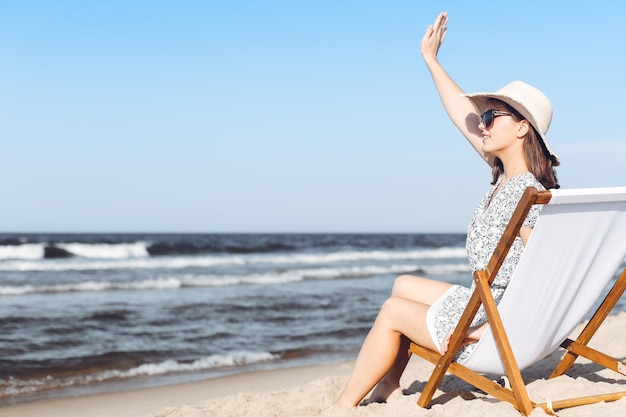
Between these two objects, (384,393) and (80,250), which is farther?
(80,250)

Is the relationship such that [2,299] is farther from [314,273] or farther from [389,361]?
[389,361]

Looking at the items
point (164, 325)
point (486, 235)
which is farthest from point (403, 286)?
point (164, 325)

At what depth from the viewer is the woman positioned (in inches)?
121

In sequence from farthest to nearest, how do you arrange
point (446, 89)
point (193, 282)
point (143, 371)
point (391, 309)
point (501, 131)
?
point (193, 282) → point (143, 371) → point (446, 89) → point (391, 309) → point (501, 131)

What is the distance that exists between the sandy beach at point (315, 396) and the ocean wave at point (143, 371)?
0.50 metres

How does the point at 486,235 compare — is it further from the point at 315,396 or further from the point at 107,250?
the point at 107,250

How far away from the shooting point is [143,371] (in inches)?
231

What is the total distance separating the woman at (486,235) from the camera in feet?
10.1

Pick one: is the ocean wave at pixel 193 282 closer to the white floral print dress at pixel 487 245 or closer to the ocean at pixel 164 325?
the ocean at pixel 164 325

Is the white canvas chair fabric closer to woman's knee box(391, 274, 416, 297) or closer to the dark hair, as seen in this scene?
the dark hair

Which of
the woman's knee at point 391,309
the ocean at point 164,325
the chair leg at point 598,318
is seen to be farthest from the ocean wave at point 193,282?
the chair leg at point 598,318

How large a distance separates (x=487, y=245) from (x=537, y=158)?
0.47 meters

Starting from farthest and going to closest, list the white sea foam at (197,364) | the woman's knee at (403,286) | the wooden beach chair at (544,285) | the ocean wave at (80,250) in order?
the ocean wave at (80,250) → the white sea foam at (197,364) → the woman's knee at (403,286) → the wooden beach chair at (544,285)

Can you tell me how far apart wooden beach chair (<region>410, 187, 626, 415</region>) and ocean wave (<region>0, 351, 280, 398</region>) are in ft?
10.6
